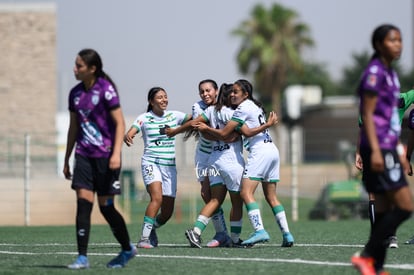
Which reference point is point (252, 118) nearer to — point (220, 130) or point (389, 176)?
point (220, 130)

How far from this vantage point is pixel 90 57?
9.11 m

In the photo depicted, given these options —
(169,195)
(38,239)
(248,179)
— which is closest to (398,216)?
(248,179)

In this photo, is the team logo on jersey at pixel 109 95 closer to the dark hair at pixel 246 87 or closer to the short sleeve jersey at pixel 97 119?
the short sleeve jersey at pixel 97 119

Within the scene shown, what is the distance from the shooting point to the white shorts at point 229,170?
1163 cm

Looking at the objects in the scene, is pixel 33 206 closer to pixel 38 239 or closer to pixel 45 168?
pixel 45 168

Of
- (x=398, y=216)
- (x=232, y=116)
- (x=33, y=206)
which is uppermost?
(x=232, y=116)

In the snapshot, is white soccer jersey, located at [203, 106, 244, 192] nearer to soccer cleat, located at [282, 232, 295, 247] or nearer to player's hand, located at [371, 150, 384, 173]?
soccer cleat, located at [282, 232, 295, 247]

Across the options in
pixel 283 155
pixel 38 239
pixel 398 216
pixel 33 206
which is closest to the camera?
pixel 398 216

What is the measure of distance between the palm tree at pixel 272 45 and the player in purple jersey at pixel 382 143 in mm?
51530

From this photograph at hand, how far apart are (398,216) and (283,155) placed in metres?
20.0

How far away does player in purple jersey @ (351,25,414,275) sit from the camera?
7.95 metres

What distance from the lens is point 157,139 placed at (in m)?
12.1

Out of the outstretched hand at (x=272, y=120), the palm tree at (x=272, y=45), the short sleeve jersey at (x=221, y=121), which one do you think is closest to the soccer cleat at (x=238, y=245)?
the short sleeve jersey at (x=221, y=121)

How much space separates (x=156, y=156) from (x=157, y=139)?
201 millimetres
